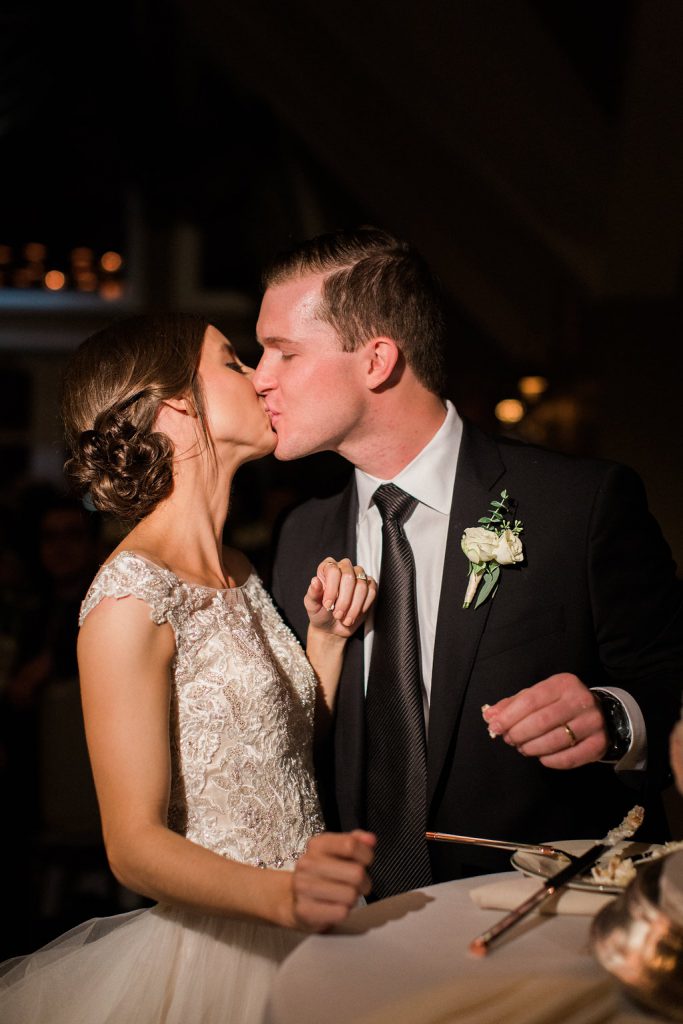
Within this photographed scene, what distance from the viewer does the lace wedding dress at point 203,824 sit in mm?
1677

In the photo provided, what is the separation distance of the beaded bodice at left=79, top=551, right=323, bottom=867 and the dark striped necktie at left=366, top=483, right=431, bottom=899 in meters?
0.24

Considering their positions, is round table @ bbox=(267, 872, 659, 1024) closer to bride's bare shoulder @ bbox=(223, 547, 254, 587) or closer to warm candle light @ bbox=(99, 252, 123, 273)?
bride's bare shoulder @ bbox=(223, 547, 254, 587)

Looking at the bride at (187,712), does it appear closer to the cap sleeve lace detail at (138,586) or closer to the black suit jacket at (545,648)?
the cap sleeve lace detail at (138,586)

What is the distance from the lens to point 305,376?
2361 millimetres

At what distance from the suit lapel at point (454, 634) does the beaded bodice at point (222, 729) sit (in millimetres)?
316

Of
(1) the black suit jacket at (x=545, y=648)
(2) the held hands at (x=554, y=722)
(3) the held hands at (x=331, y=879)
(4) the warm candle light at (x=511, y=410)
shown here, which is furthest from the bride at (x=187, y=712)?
(4) the warm candle light at (x=511, y=410)

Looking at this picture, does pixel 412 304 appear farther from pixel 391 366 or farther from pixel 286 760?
pixel 286 760

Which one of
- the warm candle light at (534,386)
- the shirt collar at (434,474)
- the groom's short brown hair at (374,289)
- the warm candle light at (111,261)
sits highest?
the warm candle light at (111,261)

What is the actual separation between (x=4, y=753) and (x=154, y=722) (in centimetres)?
271

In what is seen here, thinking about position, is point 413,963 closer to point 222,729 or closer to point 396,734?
point 222,729

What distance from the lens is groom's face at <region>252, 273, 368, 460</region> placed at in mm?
2312

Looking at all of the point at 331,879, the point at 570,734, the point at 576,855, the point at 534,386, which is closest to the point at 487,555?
the point at 570,734

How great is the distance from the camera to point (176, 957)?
1.73 meters

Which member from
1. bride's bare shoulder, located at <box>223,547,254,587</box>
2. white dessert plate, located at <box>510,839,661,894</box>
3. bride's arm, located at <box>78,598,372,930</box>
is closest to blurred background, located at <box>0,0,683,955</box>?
bride's bare shoulder, located at <box>223,547,254,587</box>
